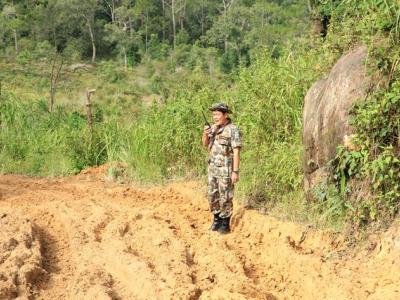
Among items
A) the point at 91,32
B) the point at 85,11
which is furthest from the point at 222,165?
the point at 85,11

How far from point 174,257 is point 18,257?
1436 mm

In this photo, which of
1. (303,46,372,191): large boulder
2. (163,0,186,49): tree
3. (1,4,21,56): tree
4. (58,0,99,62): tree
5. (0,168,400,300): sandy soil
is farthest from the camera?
(163,0,186,49): tree

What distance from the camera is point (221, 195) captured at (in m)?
6.56

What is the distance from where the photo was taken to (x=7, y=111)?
12938 mm

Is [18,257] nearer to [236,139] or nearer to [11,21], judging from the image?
[236,139]

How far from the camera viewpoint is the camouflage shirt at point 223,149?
650 centimetres

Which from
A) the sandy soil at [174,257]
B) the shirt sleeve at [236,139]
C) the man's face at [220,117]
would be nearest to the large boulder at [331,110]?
the sandy soil at [174,257]

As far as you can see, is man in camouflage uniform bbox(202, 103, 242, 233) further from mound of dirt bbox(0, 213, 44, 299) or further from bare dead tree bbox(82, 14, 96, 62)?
bare dead tree bbox(82, 14, 96, 62)

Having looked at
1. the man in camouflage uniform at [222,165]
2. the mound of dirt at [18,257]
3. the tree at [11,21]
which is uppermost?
the tree at [11,21]

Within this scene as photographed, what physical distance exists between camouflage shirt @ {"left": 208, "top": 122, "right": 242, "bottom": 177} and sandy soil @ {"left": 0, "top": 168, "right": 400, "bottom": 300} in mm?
726

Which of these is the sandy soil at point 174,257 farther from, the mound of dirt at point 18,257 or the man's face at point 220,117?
the man's face at point 220,117

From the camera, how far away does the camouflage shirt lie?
6.50 meters

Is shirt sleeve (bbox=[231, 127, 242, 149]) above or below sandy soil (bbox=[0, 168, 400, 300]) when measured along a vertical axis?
above

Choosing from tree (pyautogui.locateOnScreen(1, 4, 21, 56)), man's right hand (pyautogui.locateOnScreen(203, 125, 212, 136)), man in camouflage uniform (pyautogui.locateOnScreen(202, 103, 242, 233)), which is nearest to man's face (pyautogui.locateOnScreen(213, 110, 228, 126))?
man in camouflage uniform (pyautogui.locateOnScreen(202, 103, 242, 233))
